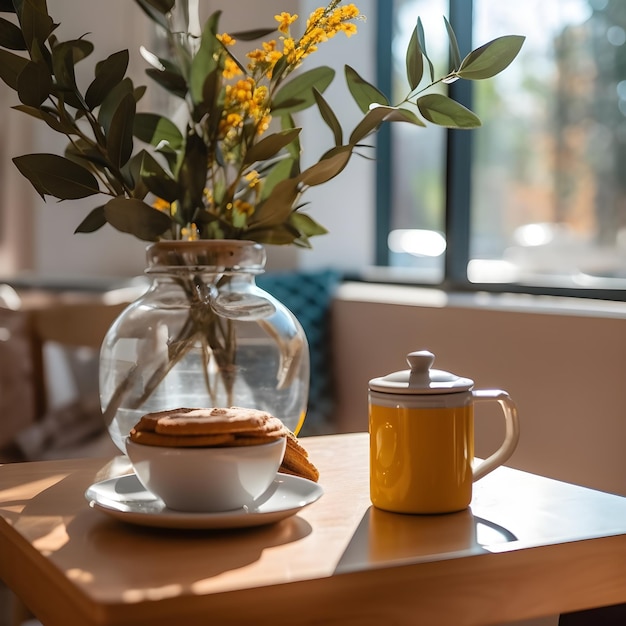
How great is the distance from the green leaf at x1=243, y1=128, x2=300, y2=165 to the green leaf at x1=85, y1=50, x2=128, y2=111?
188 millimetres

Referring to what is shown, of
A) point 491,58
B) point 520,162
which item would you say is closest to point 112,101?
point 491,58

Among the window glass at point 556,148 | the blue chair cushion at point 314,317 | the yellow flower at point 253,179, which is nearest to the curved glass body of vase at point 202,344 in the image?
the yellow flower at point 253,179

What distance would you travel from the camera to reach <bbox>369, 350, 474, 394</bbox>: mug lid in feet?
3.14

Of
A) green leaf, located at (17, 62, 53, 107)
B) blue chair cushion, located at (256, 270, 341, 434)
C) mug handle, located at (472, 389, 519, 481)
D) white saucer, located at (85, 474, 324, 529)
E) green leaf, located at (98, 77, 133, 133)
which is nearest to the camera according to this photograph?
white saucer, located at (85, 474, 324, 529)

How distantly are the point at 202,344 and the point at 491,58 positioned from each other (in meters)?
0.50

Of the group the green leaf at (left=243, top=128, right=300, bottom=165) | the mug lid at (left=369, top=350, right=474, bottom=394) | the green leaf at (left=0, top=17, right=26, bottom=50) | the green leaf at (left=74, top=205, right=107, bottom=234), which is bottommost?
the mug lid at (left=369, top=350, right=474, bottom=394)

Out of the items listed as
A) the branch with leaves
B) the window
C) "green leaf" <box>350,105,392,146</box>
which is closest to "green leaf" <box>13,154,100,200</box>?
the branch with leaves

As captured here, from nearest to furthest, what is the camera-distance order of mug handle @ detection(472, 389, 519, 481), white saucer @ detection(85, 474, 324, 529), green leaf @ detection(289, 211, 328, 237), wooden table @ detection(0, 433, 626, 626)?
wooden table @ detection(0, 433, 626, 626) → white saucer @ detection(85, 474, 324, 529) → mug handle @ detection(472, 389, 519, 481) → green leaf @ detection(289, 211, 328, 237)

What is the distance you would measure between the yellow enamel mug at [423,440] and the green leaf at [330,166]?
1.05ft

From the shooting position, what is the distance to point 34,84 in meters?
1.14

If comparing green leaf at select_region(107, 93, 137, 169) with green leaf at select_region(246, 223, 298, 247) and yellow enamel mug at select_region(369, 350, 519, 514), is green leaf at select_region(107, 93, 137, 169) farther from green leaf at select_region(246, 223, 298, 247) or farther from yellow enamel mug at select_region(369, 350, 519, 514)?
yellow enamel mug at select_region(369, 350, 519, 514)

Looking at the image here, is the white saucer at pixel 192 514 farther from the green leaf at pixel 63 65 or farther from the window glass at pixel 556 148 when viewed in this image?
the window glass at pixel 556 148

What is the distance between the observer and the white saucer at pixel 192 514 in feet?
2.85

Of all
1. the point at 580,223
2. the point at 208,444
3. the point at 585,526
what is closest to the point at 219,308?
the point at 208,444
